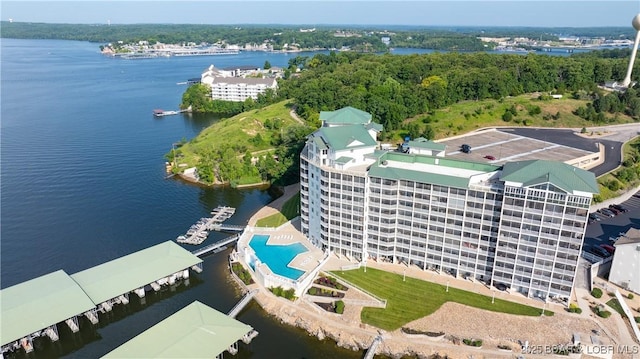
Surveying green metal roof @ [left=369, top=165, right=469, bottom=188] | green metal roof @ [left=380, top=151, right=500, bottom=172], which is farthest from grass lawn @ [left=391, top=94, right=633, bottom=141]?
green metal roof @ [left=369, top=165, right=469, bottom=188]

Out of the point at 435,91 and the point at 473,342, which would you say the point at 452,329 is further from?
the point at 435,91

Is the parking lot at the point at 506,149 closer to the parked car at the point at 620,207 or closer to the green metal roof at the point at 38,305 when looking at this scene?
the parked car at the point at 620,207

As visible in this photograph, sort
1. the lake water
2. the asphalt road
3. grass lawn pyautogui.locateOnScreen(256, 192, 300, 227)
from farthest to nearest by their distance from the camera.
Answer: the asphalt road → grass lawn pyautogui.locateOnScreen(256, 192, 300, 227) → the lake water

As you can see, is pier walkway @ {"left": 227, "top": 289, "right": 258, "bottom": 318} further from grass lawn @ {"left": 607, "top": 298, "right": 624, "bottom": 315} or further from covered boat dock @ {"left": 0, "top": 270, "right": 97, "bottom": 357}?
grass lawn @ {"left": 607, "top": 298, "right": 624, "bottom": 315}

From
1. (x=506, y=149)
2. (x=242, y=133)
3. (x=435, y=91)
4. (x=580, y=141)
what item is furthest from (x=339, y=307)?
(x=435, y=91)

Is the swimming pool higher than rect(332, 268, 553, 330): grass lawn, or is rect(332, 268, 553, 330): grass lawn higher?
the swimming pool

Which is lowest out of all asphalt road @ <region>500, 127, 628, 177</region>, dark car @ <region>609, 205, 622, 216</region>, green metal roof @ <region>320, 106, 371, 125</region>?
dark car @ <region>609, 205, 622, 216</region>

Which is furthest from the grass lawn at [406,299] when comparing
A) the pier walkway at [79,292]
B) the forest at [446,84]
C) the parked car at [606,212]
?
the forest at [446,84]

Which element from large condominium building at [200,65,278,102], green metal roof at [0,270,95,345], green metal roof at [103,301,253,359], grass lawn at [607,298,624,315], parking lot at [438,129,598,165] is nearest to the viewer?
green metal roof at [103,301,253,359]
